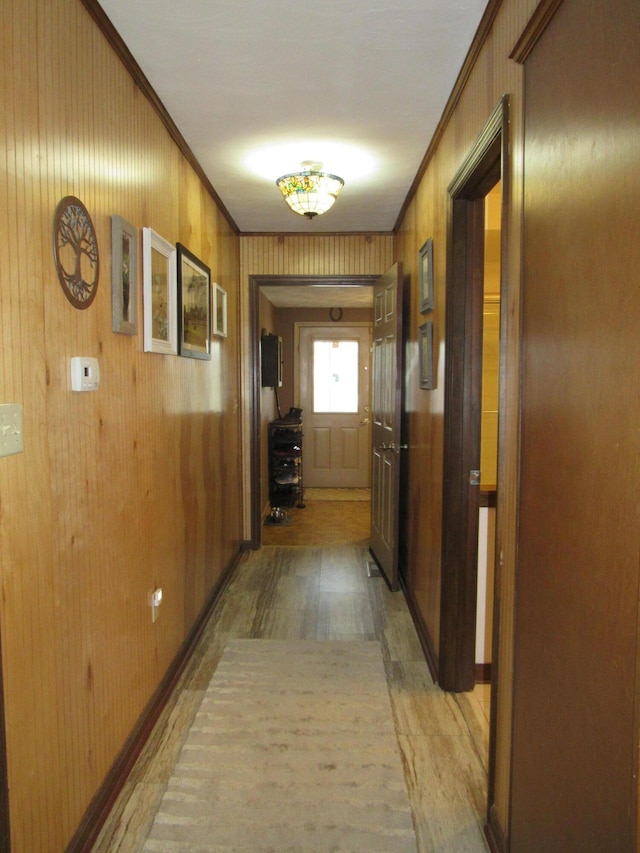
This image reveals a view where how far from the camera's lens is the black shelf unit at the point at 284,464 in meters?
6.20

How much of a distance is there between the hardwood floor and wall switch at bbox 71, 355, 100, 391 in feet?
4.40

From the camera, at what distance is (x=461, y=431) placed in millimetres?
2422

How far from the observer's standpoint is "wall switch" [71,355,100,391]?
5.23 ft

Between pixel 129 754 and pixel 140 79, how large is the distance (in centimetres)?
243

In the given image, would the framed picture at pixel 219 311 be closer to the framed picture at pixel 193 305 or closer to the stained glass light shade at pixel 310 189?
the framed picture at pixel 193 305

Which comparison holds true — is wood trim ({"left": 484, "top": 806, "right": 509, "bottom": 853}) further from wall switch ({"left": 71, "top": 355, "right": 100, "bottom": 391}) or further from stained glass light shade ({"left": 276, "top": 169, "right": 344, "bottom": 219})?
stained glass light shade ({"left": 276, "top": 169, "right": 344, "bottom": 219})

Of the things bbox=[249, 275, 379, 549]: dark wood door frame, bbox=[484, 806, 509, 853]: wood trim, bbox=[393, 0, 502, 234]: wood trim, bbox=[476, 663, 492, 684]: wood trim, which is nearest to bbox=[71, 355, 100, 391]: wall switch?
bbox=[393, 0, 502, 234]: wood trim

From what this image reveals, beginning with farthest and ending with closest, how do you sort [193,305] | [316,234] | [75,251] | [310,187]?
[316,234], [310,187], [193,305], [75,251]

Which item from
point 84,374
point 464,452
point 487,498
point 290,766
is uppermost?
point 84,374

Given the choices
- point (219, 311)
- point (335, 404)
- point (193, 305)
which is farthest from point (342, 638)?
point (335, 404)

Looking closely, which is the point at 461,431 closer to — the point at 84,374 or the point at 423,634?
the point at 423,634

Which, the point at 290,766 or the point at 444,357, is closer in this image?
the point at 290,766

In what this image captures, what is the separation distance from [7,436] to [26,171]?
622mm

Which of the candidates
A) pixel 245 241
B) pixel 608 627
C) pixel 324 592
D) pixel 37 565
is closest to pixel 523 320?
pixel 608 627
